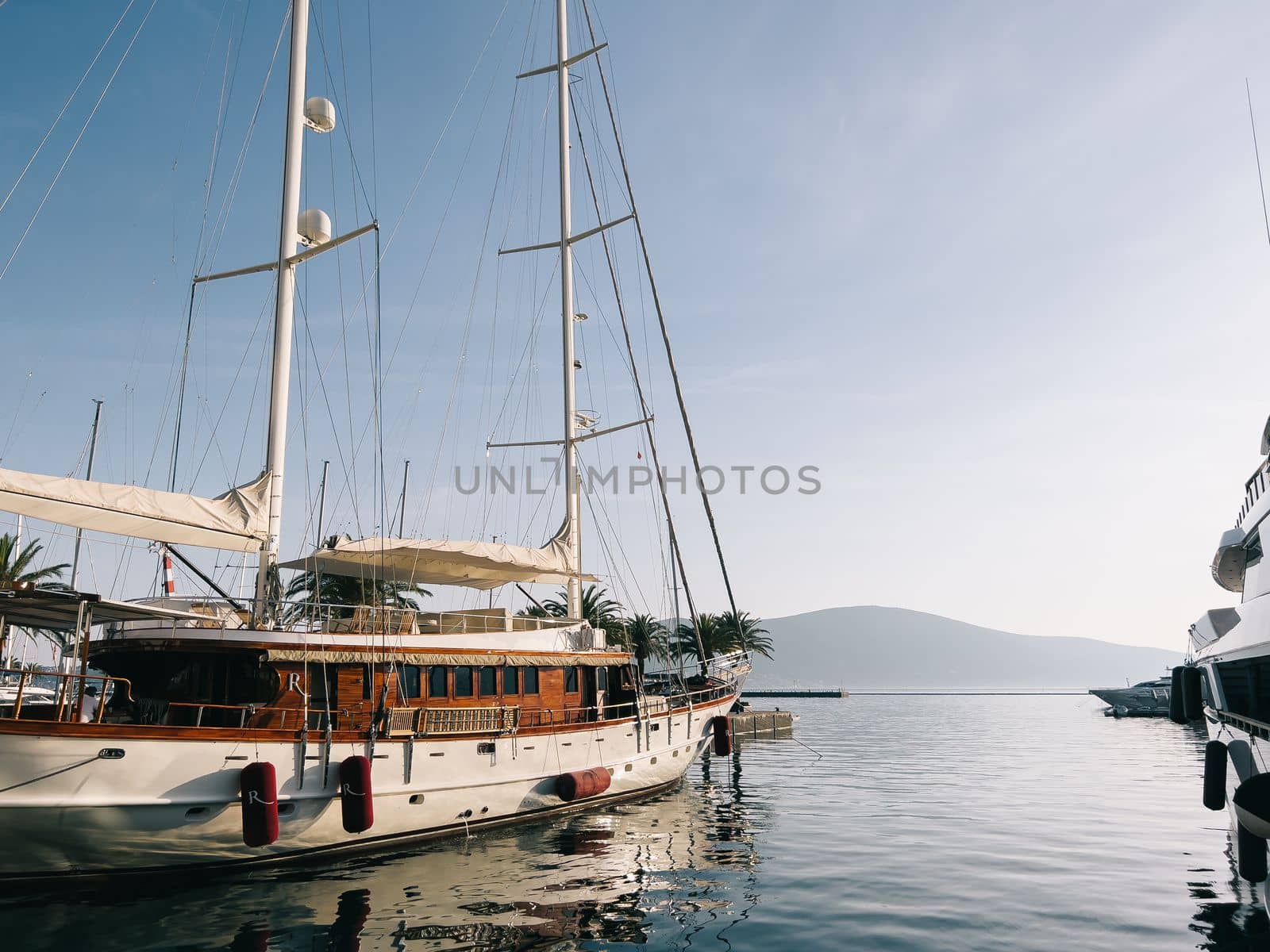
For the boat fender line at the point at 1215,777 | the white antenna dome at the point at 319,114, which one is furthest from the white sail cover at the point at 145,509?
the boat fender line at the point at 1215,777

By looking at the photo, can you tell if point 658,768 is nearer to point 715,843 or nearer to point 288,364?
point 715,843

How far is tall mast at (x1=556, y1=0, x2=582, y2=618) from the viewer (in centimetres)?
2212

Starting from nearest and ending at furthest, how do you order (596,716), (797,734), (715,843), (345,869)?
(345,869), (715,843), (596,716), (797,734)

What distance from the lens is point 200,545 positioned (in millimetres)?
13797

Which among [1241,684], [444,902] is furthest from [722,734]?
[1241,684]

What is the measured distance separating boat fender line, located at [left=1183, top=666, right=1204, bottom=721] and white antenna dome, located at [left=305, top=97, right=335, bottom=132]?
19635mm

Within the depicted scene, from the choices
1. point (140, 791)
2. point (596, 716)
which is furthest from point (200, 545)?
point (596, 716)

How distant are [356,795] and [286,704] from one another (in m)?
2.09

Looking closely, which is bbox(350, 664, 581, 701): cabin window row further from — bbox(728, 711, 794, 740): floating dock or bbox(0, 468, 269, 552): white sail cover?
bbox(728, 711, 794, 740): floating dock

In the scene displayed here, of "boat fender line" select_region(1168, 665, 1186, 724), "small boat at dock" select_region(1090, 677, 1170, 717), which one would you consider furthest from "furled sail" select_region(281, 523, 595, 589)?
"small boat at dock" select_region(1090, 677, 1170, 717)

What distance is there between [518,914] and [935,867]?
6.87 metres

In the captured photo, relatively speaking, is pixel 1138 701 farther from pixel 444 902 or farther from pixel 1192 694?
pixel 444 902

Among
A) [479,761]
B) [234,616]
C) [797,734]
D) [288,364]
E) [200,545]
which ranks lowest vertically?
[797,734]

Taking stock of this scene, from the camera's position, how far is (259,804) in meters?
11.9
